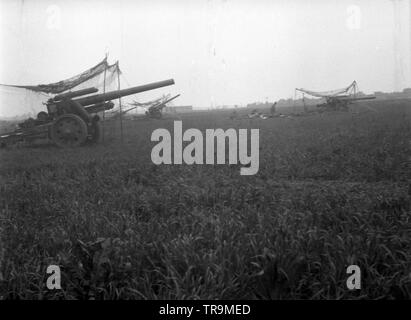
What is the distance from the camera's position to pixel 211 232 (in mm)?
2951

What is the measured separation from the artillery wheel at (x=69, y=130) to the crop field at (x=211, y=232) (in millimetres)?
3187

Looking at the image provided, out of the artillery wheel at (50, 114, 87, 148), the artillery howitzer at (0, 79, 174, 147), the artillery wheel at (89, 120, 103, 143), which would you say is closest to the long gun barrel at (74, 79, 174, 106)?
the artillery howitzer at (0, 79, 174, 147)

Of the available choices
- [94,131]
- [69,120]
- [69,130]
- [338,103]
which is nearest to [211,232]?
[69,130]

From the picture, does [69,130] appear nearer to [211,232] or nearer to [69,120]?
[69,120]

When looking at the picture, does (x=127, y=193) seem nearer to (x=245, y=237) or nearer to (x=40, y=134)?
(x=245, y=237)

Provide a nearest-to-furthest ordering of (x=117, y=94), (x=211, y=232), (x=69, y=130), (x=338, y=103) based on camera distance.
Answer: (x=211, y=232) → (x=69, y=130) → (x=117, y=94) → (x=338, y=103)

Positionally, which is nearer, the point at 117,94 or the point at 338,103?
the point at 117,94

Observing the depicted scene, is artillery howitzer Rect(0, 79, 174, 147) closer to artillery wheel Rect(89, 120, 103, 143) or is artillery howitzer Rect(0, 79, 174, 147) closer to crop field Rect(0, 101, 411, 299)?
artillery wheel Rect(89, 120, 103, 143)

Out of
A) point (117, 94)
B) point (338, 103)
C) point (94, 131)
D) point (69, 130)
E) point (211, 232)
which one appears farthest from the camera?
point (338, 103)

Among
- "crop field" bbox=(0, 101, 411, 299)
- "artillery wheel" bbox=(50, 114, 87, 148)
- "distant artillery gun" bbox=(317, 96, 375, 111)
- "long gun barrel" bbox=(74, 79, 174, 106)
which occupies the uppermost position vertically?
"distant artillery gun" bbox=(317, 96, 375, 111)

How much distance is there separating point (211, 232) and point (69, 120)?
23.6 feet

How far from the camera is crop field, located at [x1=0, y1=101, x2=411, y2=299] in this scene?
7.84 ft

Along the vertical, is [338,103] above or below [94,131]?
above
